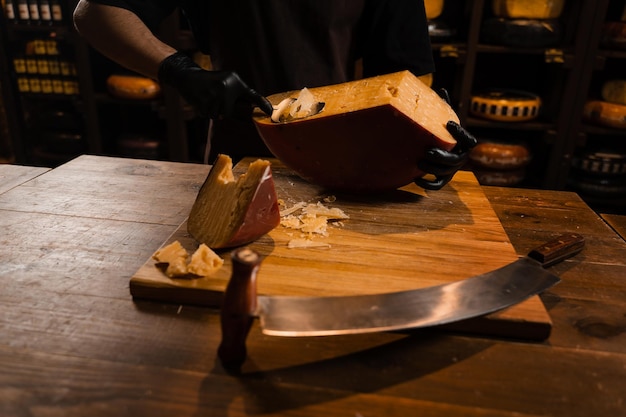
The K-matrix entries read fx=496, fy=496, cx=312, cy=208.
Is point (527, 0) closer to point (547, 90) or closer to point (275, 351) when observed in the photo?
point (547, 90)

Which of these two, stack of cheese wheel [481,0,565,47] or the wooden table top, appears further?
stack of cheese wheel [481,0,565,47]

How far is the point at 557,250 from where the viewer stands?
0.88 m

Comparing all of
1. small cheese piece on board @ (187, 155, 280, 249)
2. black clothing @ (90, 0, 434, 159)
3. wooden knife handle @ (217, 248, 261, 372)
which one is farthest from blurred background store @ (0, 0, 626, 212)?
wooden knife handle @ (217, 248, 261, 372)

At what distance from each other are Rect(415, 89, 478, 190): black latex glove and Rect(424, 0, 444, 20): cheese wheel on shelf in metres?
1.59

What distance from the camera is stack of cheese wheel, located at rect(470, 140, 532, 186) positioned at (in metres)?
2.48

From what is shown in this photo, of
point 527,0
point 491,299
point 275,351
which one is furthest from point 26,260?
point 527,0

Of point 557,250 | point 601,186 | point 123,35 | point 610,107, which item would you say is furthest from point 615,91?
point 123,35

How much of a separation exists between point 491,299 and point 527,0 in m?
2.06

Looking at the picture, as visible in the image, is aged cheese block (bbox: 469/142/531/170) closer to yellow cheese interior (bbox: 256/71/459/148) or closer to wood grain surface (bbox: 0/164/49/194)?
yellow cheese interior (bbox: 256/71/459/148)

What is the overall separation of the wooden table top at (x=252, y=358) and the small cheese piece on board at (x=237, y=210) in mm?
114

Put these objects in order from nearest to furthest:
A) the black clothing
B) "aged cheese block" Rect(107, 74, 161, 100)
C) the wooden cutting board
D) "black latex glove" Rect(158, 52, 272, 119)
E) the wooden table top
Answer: the wooden table top, the wooden cutting board, "black latex glove" Rect(158, 52, 272, 119), the black clothing, "aged cheese block" Rect(107, 74, 161, 100)

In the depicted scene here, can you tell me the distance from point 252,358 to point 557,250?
0.58 meters

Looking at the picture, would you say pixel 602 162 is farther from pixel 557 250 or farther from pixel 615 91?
pixel 557 250

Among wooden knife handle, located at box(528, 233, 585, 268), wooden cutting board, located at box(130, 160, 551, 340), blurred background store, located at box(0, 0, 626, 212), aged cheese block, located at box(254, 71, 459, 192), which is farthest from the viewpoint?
blurred background store, located at box(0, 0, 626, 212)
